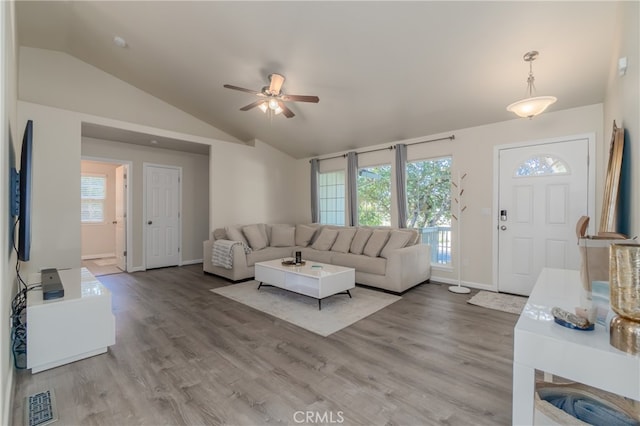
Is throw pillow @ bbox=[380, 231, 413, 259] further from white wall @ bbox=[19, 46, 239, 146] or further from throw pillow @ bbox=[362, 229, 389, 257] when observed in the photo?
white wall @ bbox=[19, 46, 239, 146]

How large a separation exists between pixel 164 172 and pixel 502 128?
6243 millimetres

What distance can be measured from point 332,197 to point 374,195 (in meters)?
1.12

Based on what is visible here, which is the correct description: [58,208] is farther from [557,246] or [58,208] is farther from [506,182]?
[557,246]

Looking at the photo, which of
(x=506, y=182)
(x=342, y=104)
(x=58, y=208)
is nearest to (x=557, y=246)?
(x=506, y=182)

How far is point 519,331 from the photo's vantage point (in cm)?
105

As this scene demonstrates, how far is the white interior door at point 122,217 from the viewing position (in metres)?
5.70

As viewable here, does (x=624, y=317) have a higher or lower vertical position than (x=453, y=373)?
higher

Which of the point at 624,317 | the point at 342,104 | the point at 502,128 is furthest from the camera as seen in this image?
the point at 342,104

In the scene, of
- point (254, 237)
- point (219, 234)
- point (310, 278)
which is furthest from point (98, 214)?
point (310, 278)

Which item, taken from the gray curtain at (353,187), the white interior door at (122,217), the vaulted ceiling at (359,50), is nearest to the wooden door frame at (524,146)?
the vaulted ceiling at (359,50)

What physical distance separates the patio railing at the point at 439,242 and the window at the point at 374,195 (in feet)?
2.45

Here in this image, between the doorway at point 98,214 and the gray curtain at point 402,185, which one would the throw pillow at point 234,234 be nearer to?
the gray curtain at point 402,185

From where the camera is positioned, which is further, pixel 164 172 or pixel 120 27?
pixel 164 172

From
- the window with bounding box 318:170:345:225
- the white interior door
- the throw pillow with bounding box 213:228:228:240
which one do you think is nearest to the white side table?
the throw pillow with bounding box 213:228:228:240
